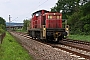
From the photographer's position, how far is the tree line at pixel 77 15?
46.8m

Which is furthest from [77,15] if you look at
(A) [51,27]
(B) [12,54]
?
(B) [12,54]

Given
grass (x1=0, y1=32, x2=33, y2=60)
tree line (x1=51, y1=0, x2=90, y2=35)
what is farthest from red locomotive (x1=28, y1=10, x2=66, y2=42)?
tree line (x1=51, y1=0, x2=90, y2=35)

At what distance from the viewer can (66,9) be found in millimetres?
84438

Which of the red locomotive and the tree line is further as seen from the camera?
the tree line

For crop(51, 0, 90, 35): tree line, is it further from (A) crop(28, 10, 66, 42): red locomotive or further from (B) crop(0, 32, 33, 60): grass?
(B) crop(0, 32, 33, 60): grass

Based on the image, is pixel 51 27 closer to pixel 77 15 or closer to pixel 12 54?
pixel 12 54

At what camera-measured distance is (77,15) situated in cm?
5994

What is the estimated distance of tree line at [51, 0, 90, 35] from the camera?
4675cm

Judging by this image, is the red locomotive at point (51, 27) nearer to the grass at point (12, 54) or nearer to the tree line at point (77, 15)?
the grass at point (12, 54)

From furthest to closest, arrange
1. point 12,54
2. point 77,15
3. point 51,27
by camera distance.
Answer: point 77,15
point 51,27
point 12,54

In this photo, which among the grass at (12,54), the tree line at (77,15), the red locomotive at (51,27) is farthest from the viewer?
the tree line at (77,15)

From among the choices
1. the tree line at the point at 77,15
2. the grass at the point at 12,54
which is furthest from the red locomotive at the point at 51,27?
the tree line at the point at 77,15

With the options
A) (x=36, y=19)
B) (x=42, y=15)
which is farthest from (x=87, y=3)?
(x=42, y=15)

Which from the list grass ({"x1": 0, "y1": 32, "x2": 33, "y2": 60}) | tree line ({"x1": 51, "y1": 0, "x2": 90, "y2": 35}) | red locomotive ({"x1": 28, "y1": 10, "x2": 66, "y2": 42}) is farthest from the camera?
tree line ({"x1": 51, "y1": 0, "x2": 90, "y2": 35})
